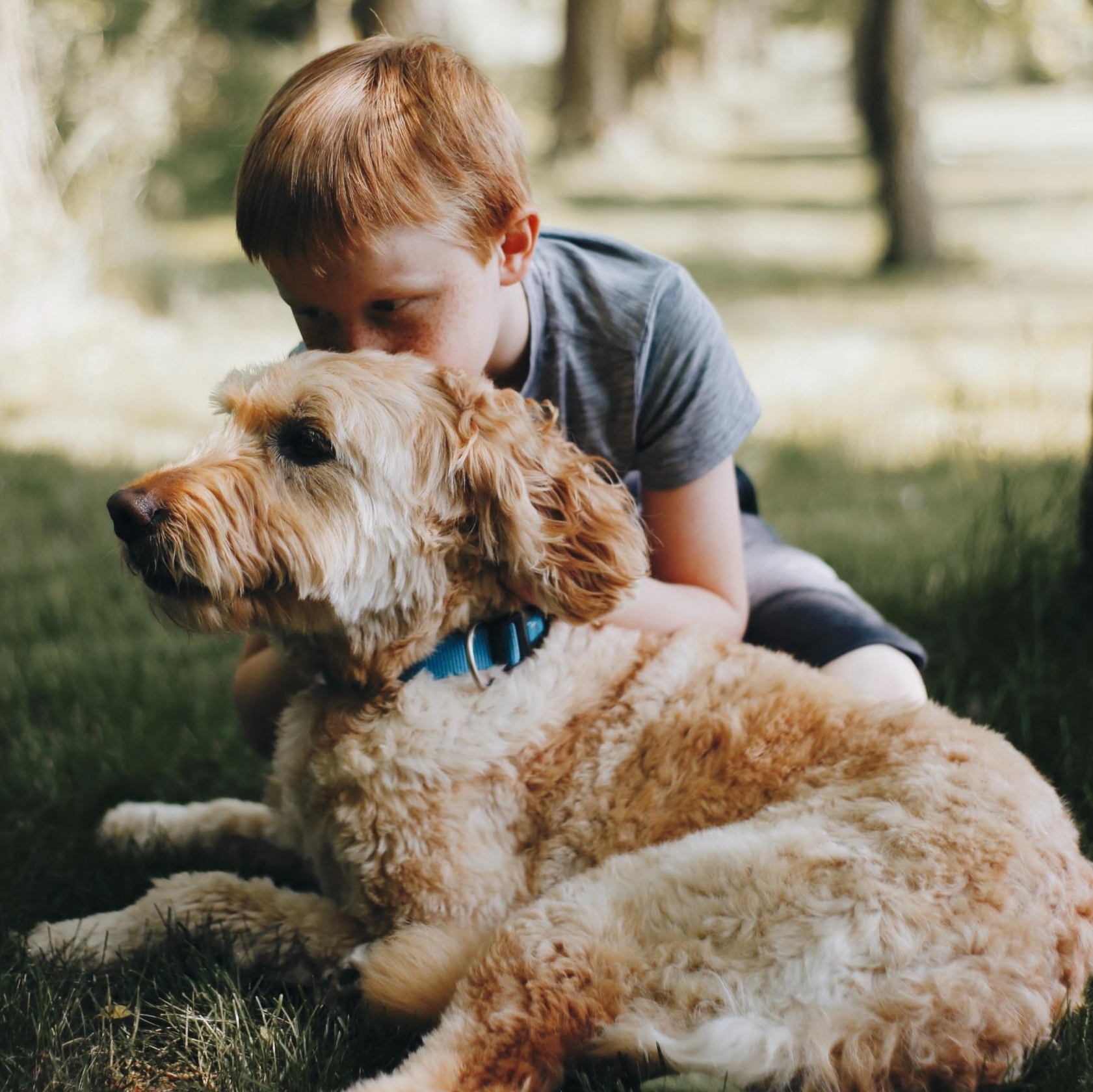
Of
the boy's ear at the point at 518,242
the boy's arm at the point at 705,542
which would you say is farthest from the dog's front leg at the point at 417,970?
the boy's ear at the point at 518,242

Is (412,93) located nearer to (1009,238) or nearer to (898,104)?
(898,104)

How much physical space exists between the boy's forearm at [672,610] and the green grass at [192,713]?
85cm

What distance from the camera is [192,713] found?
340 cm

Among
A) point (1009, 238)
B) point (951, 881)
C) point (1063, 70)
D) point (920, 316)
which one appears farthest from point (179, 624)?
point (1063, 70)

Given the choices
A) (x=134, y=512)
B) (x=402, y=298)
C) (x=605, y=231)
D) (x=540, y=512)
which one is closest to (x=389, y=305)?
(x=402, y=298)

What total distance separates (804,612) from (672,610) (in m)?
0.55

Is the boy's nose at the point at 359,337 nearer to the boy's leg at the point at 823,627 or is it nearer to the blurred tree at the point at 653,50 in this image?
the boy's leg at the point at 823,627

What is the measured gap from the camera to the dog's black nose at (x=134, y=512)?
2006 mm

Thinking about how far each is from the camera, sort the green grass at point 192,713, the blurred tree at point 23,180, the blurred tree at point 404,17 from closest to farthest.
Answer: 1. the green grass at point 192,713
2. the blurred tree at point 23,180
3. the blurred tree at point 404,17

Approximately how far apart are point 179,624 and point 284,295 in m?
0.74

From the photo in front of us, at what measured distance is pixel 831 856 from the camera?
183 cm

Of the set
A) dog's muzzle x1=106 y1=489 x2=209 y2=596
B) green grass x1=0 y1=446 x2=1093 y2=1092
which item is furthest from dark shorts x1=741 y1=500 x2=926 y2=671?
dog's muzzle x1=106 y1=489 x2=209 y2=596

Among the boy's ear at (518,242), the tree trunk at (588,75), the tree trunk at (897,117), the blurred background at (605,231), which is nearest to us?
the boy's ear at (518,242)

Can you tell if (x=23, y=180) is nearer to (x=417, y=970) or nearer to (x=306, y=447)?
(x=306, y=447)
